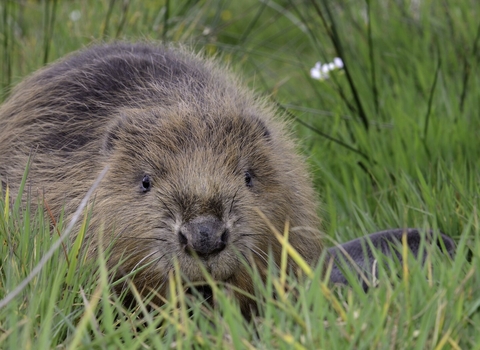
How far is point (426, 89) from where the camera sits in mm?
5320

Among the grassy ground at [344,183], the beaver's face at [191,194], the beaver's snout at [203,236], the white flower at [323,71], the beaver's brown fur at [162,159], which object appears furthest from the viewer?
the white flower at [323,71]

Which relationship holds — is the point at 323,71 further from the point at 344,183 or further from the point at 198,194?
the point at 198,194

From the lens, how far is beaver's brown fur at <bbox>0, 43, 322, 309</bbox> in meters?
2.96

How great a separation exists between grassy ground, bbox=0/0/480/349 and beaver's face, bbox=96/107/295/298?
17 cm

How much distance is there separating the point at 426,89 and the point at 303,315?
333cm

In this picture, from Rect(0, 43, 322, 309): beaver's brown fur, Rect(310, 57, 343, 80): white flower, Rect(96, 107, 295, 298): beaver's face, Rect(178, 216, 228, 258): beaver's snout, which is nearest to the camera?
Rect(178, 216, 228, 258): beaver's snout

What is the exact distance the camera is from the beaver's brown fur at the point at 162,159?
2959mm

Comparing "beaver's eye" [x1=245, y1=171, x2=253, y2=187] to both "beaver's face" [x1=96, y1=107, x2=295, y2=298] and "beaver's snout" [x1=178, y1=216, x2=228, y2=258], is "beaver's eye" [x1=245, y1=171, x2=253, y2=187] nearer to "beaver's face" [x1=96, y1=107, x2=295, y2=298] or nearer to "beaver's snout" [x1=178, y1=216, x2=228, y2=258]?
"beaver's face" [x1=96, y1=107, x2=295, y2=298]

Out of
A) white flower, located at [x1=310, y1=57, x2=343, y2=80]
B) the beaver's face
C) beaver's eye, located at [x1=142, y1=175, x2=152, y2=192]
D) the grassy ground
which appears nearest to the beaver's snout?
the beaver's face

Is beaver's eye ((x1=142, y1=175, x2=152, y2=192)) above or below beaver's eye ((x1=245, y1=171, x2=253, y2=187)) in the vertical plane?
above

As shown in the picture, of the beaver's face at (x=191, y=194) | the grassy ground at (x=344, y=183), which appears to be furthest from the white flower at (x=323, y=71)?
the beaver's face at (x=191, y=194)

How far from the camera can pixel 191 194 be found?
2963mm

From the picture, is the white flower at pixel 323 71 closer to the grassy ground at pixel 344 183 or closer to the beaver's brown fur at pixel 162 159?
the grassy ground at pixel 344 183

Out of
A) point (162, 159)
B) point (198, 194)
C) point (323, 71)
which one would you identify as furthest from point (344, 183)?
point (198, 194)
